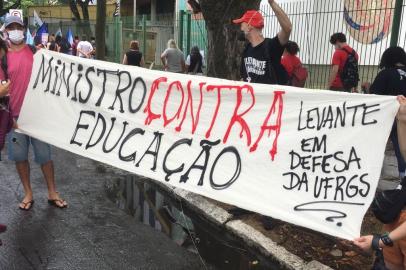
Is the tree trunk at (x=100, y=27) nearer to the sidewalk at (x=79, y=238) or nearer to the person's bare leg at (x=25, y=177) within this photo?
the sidewalk at (x=79, y=238)

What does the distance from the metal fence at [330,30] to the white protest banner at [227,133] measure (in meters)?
6.24

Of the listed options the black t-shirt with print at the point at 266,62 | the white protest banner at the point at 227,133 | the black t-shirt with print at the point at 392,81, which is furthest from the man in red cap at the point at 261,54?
the black t-shirt with print at the point at 392,81

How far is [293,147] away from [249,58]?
1589mm

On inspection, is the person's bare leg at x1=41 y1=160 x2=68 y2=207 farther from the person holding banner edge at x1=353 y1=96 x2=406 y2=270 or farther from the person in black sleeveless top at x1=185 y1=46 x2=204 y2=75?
the person in black sleeveless top at x1=185 y1=46 x2=204 y2=75

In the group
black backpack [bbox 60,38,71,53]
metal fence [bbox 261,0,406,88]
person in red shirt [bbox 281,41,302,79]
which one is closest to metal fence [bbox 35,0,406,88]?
metal fence [bbox 261,0,406,88]

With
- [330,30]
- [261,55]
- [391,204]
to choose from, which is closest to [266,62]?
[261,55]

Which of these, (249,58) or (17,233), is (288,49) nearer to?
(249,58)

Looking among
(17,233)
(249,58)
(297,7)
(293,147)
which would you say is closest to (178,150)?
(293,147)

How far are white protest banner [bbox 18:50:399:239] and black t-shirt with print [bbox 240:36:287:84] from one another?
33.6 inches

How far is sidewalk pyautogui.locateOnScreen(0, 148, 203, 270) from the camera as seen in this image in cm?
372

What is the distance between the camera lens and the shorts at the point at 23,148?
475cm

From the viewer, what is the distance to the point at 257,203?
11.0 ft

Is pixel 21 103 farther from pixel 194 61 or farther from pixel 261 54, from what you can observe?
pixel 194 61

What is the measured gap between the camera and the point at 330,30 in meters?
10.1
